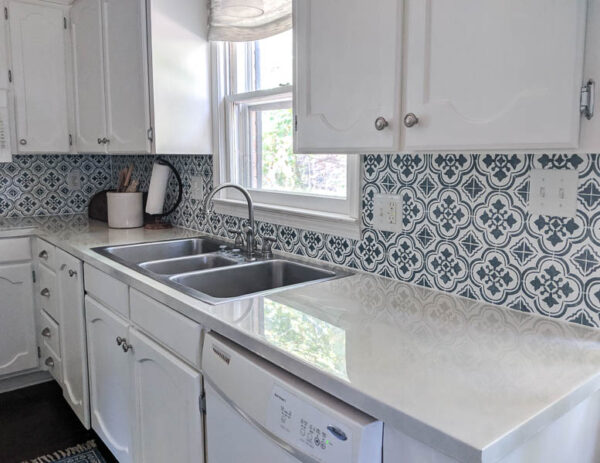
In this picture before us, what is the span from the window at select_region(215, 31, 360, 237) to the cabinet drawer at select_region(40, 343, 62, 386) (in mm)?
1164

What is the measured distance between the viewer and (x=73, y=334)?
229 cm

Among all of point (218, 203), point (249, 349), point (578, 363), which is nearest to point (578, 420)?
point (578, 363)

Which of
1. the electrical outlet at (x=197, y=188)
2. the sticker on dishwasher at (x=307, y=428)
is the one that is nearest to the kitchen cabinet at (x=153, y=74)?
the electrical outlet at (x=197, y=188)

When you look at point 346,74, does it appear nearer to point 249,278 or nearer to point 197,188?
point 249,278

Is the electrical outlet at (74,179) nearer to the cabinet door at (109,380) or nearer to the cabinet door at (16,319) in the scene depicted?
the cabinet door at (16,319)

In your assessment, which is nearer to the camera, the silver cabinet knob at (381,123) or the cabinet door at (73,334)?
the silver cabinet knob at (381,123)

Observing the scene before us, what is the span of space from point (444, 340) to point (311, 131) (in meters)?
0.66

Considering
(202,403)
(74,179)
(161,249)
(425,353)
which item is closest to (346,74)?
(425,353)

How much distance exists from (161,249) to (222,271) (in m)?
0.65

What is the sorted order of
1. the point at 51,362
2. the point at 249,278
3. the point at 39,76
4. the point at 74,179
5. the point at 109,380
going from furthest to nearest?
1. the point at 74,179
2. the point at 39,76
3. the point at 51,362
4. the point at 109,380
5. the point at 249,278

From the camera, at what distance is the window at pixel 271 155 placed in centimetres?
188

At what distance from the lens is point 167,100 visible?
2271mm

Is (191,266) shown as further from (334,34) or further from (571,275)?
(571,275)

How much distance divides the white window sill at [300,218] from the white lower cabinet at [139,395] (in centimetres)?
69
